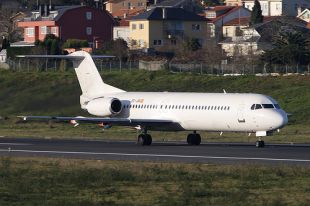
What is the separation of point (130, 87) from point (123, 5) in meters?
105

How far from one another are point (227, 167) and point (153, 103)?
14205mm

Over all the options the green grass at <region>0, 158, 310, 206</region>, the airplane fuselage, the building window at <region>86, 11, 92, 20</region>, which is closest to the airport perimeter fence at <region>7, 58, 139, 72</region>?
the building window at <region>86, 11, 92, 20</region>

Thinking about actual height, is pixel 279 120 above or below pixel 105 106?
below

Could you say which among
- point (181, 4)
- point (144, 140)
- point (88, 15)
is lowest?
point (144, 140)

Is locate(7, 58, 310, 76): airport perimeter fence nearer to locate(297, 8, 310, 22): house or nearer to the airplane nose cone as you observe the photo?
the airplane nose cone

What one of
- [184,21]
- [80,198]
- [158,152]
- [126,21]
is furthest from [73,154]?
[126,21]

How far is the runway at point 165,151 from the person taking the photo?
39.8 meters

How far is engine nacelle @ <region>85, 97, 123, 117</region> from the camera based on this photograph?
49.8 metres

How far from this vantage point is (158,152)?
44.1 m

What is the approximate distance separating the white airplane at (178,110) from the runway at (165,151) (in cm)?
93

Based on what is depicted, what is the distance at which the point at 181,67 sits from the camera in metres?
96.1

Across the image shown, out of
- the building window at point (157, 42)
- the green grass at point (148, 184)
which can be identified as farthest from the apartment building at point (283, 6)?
the green grass at point (148, 184)

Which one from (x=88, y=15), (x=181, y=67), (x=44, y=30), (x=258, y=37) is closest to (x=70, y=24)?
(x=88, y=15)

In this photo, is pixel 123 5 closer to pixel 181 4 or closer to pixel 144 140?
pixel 181 4
